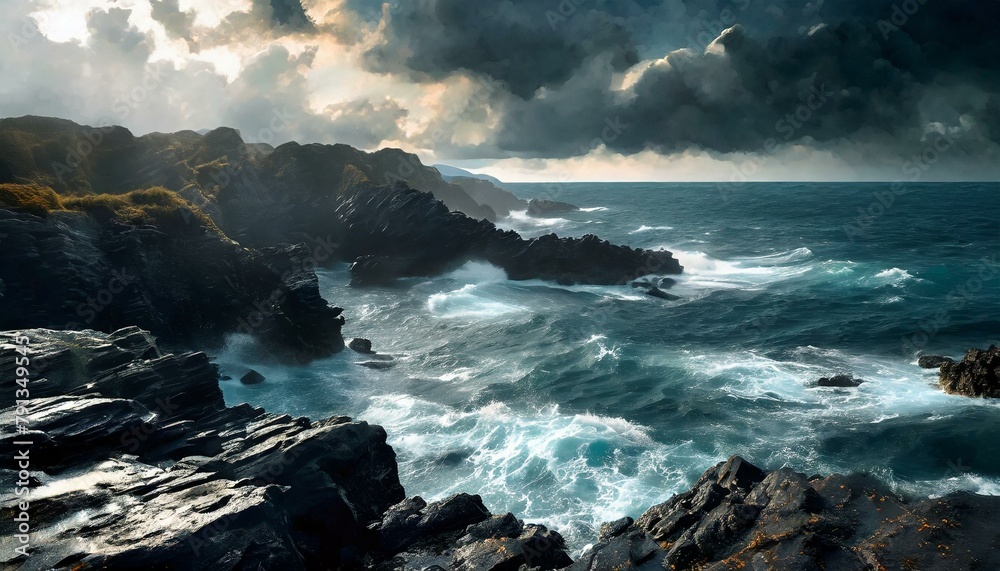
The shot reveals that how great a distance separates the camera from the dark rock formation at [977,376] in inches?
1184

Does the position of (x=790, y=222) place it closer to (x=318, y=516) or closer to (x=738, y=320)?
(x=738, y=320)

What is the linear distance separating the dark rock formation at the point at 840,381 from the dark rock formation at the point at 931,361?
5.59m

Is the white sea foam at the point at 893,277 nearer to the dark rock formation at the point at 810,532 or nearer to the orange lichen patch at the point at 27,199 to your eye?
the dark rock formation at the point at 810,532

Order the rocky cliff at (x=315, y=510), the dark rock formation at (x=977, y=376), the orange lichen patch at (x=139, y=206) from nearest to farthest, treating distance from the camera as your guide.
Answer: the rocky cliff at (x=315, y=510) < the dark rock formation at (x=977, y=376) < the orange lichen patch at (x=139, y=206)

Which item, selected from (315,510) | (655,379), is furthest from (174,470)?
(655,379)

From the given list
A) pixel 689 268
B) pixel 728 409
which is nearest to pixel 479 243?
pixel 689 268

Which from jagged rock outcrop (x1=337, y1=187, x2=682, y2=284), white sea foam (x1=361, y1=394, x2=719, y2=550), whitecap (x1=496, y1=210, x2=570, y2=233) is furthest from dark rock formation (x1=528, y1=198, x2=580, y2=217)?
white sea foam (x1=361, y1=394, x2=719, y2=550)

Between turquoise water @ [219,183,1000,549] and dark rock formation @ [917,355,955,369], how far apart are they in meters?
1.08

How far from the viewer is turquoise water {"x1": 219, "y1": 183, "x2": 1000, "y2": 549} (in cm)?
2597

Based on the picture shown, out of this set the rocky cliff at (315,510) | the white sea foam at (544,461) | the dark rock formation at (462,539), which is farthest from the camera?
the white sea foam at (544,461)

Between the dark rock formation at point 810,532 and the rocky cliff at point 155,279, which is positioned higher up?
the rocky cliff at point 155,279

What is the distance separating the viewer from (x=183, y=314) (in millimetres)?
44000

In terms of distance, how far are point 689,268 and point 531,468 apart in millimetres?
55280

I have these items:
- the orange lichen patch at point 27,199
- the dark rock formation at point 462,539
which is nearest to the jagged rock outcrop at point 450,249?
the orange lichen patch at point 27,199
